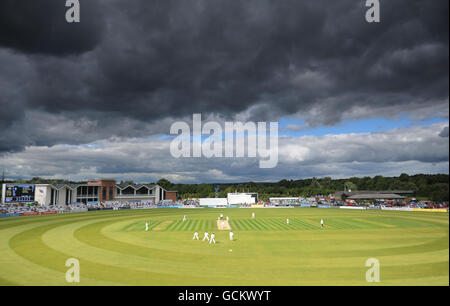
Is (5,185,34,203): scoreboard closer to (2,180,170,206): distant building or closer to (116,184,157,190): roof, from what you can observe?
→ (2,180,170,206): distant building

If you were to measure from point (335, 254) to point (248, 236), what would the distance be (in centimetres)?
1319

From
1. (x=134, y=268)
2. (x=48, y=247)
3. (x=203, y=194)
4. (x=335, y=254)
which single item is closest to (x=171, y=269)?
(x=134, y=268)

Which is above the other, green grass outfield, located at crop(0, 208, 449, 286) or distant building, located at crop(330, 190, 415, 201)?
green grass outfield, located at crop(0, 208, 449, 286)

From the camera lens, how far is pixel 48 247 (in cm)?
2978

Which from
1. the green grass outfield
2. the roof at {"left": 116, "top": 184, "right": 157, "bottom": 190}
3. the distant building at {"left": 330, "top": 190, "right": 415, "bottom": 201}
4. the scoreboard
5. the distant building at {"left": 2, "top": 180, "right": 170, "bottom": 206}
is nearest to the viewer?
the green grass outfield

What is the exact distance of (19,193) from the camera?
8394 cm

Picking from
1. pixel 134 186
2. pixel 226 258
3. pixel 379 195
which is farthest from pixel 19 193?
pixel 379 195

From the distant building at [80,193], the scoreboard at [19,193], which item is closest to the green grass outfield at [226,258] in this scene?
the scoreboard at [19,193]

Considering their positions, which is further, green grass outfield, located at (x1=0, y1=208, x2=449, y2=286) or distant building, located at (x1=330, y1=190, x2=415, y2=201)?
distant building, located at (x1=330, y1=190, x2=415, y2=201)

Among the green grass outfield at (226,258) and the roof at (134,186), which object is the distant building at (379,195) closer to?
the green grass outfield at (226,258)

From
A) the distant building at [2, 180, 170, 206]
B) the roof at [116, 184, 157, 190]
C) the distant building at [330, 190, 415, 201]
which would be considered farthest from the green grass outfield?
the distant building at [330, 190, 415, 201]

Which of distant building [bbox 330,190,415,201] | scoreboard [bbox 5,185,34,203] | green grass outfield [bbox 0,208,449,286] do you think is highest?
scoreboard [bbox 5,185,34,203]

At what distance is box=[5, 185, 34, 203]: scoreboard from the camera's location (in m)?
82.1
